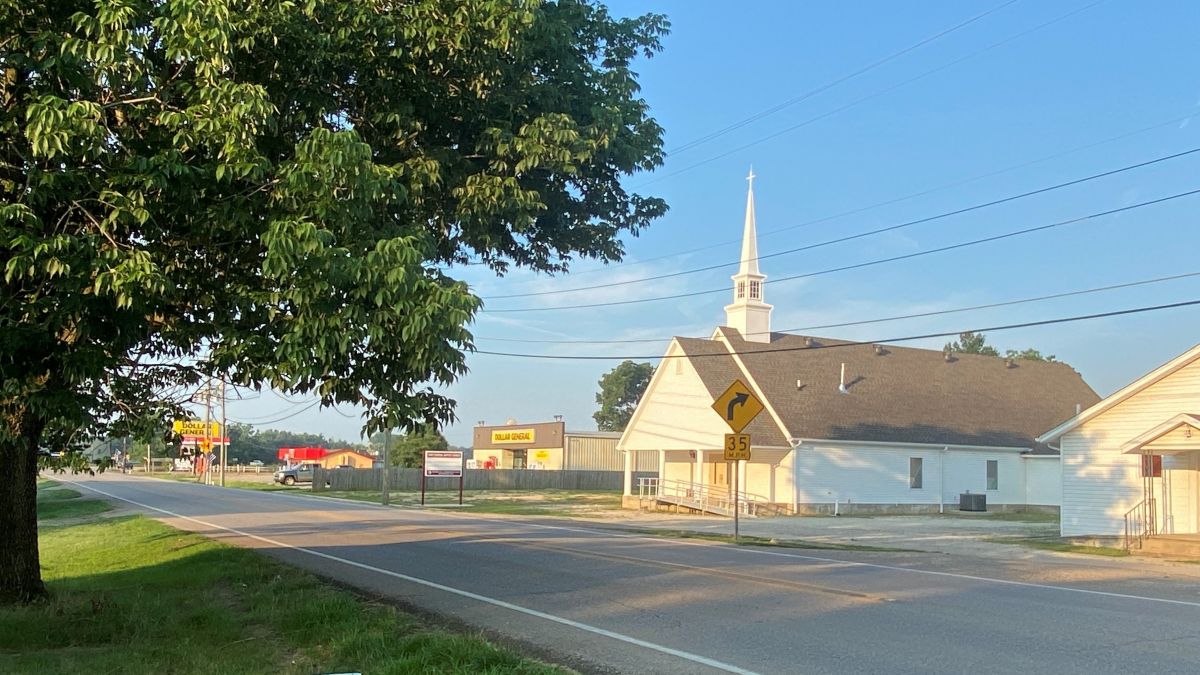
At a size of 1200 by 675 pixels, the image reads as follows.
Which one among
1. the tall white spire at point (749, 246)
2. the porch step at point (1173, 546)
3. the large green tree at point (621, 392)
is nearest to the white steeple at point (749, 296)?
the tall white spire at point (749, 246)

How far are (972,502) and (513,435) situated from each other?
141 ft

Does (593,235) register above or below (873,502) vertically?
above

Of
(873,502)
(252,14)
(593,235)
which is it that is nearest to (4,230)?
(252,14)

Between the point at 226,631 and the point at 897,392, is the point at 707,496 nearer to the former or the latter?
the point at 897,392

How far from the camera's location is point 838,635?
960 cm

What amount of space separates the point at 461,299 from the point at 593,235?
193 inches

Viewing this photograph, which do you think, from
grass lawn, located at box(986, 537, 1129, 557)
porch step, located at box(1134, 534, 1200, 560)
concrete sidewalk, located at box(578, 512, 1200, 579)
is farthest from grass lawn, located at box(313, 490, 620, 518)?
porch step, located at box(1134, 534, 1200, 560)

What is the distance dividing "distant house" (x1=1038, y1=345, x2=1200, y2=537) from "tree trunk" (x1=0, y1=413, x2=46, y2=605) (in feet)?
75.5

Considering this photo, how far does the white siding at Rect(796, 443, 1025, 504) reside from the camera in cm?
3675

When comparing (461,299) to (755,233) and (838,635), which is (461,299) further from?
(755,233)

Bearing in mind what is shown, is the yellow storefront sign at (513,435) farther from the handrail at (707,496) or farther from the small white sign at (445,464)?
the handrail at (707,496)

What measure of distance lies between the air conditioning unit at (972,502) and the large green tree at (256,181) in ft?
109

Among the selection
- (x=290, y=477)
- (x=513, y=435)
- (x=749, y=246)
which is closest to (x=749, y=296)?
(x=749, y=246)

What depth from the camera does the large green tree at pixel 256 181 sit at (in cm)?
701
